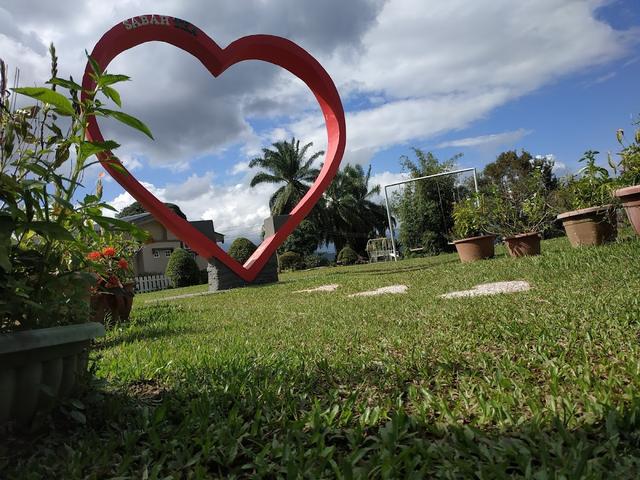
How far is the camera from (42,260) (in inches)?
63.3

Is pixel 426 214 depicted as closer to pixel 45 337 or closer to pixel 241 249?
pixel 241 249

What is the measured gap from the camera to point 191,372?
7.80 ft

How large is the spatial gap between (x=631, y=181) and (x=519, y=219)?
286cm

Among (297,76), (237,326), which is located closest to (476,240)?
(297,76)

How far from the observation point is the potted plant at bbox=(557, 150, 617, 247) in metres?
6.52

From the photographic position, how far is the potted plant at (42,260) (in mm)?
1419

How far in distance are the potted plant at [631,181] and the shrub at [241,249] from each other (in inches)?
623

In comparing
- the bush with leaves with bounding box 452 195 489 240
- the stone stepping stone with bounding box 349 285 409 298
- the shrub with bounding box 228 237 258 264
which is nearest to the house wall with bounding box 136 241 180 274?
the shrub with bounding box 228 237 258 264

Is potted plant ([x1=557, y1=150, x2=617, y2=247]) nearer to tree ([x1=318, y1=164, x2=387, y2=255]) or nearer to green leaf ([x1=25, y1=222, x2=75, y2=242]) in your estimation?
green leaf ([x1=25, y1=222, x2=75, y2=242])

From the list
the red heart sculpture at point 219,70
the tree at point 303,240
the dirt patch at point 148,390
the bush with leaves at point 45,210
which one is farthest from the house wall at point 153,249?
the bush with leaves at point 45,210

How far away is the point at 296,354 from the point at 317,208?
32.1 meters

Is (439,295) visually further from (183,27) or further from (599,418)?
(183,27)

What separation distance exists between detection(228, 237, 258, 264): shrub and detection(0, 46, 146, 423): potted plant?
18.5 m

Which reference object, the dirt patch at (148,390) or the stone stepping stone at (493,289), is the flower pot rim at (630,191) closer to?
the stone stepping stone at (493,289)
